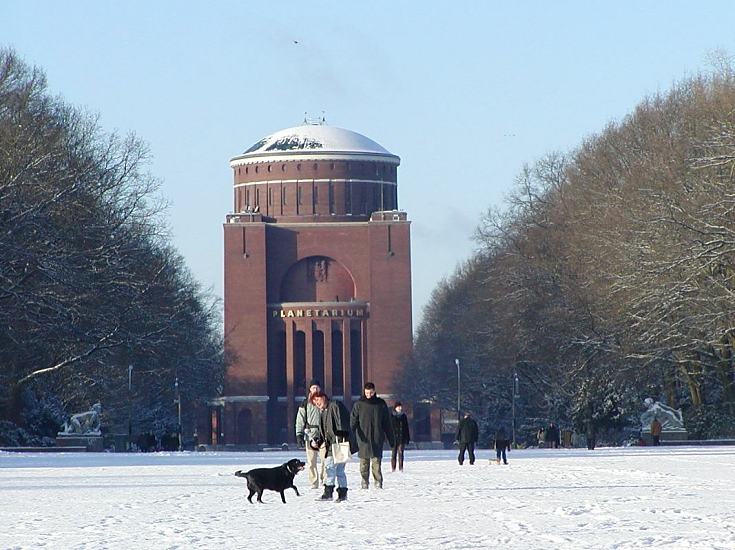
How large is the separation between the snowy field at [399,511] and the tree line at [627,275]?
17894mm

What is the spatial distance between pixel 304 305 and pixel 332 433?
296 ft

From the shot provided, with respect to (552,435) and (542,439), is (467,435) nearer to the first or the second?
(552,435)

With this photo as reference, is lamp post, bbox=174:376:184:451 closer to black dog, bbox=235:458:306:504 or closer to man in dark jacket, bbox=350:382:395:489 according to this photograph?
man in dark jacket, bbox=350:382:395:489

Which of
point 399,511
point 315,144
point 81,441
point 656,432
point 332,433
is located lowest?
point 399,511

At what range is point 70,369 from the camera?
56.4 meters

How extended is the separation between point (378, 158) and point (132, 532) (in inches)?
4125

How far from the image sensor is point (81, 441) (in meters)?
54.4

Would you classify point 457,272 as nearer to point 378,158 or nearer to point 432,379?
point 378,158

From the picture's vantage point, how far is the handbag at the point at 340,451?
68.5ft

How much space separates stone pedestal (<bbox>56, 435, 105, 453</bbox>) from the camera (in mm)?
54066

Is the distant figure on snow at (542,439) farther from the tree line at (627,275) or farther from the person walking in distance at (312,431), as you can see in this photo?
the person walking in distance at (312,431)

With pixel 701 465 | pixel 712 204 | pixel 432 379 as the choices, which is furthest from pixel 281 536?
pixel 432 379

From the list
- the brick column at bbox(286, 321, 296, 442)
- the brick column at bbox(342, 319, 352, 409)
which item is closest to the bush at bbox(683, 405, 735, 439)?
the brick column at bbox(342, 319, 352, 409)

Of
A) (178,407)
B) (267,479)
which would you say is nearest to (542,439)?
(178,407)
